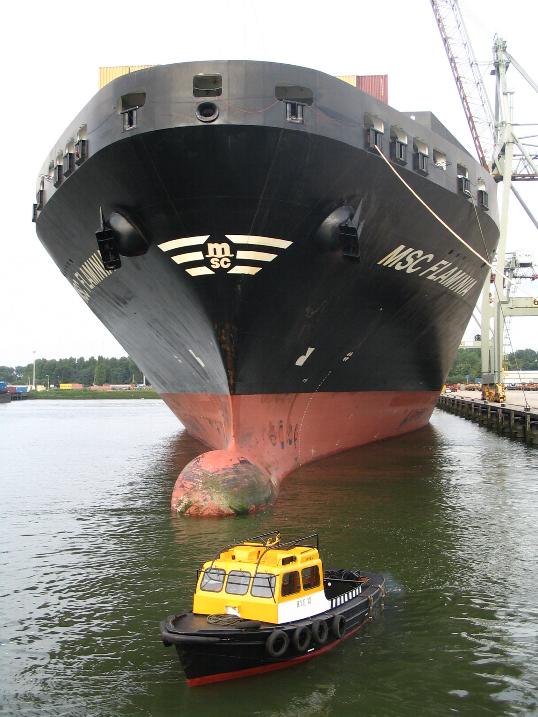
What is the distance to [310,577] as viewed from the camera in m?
8.39

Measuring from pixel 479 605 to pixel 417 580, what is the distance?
125 centimetres

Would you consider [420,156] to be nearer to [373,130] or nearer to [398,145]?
[398,145]

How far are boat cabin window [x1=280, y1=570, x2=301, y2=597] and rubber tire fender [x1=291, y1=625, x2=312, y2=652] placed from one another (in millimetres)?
412

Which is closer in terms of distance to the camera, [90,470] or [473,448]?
[90,470]

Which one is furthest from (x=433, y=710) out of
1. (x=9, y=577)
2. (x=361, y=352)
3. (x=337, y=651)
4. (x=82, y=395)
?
(x=82, y=395)

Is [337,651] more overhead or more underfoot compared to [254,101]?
more underfoot

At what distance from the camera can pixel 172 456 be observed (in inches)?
1146

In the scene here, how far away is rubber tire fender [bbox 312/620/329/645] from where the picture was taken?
26.1ft

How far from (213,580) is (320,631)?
140cm

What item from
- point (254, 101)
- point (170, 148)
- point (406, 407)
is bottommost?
point (406, 407)

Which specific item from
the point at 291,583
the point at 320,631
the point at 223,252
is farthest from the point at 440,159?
the point at 320,631

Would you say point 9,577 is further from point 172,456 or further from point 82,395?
point 82,395

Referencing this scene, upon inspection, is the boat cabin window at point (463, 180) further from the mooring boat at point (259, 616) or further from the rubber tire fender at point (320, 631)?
the rubber tire fender at point (320, 631)

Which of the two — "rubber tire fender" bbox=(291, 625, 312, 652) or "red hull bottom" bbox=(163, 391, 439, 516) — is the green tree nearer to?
"red hull bottom" bbox=(163, 391, 439, 516)
